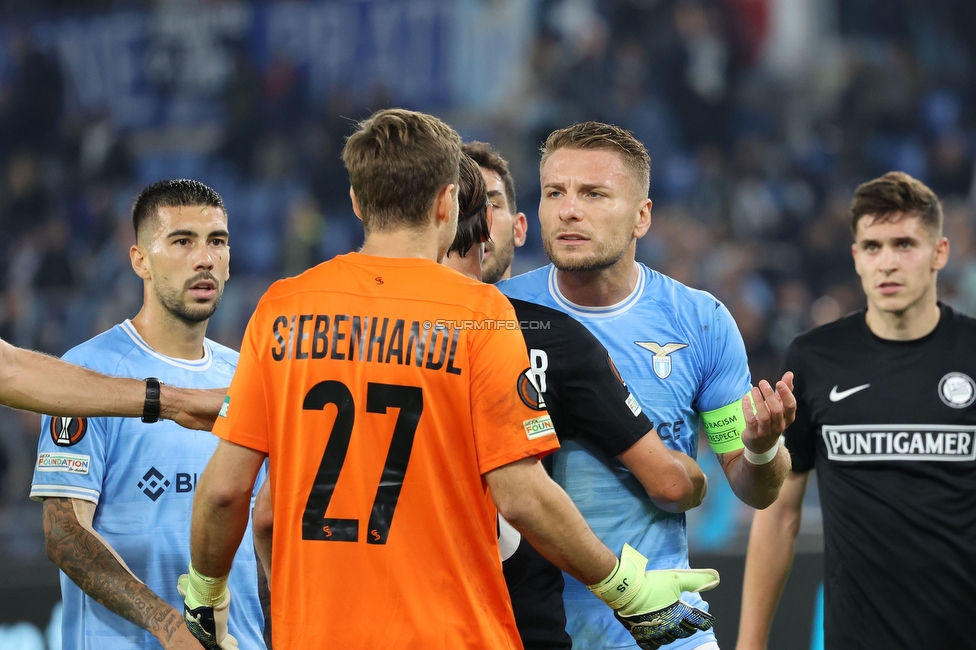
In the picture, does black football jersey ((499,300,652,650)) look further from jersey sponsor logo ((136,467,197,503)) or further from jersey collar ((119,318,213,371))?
jersey collar ((119,318,213,371))

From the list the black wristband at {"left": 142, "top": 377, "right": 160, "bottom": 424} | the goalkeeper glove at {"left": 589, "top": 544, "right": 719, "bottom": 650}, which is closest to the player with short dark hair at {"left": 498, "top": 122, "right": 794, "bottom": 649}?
the goalkeeper glove at {"left": 589, "top": 544, "right": 719, "bottom": 650}

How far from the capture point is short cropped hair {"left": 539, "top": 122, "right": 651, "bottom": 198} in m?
3.75

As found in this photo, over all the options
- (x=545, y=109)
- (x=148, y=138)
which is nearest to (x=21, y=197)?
(x=148, y=138)

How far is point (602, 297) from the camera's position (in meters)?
Answer: 3.71

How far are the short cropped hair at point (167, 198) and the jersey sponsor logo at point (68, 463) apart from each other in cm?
100

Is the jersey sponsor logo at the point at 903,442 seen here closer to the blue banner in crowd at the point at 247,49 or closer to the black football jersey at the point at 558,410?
the black football jersey at the point at 558,410

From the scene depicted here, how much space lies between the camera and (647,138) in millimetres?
13406

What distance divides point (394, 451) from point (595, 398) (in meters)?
0.81

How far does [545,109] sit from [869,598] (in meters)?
10.8

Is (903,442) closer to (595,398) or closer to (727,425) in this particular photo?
(727,425)

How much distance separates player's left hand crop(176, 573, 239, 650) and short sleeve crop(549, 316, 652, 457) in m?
1.14

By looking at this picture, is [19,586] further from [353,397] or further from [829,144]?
[829,144]

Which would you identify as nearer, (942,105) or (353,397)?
(353,397)

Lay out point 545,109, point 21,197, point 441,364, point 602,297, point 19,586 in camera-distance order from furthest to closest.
Result: point 545,109, point 21,197, point 19,586, point 602,297, point 441,364
